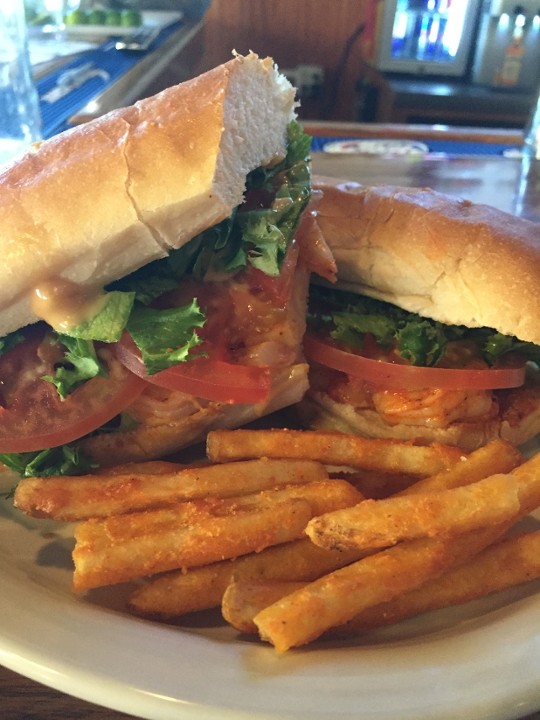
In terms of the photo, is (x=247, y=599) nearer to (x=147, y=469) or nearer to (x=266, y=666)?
(x=266, y=666)

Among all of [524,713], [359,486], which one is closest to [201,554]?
[359,486]

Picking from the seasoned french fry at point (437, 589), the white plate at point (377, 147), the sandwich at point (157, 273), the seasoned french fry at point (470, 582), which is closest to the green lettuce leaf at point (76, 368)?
the sandwich at point (157, 273)

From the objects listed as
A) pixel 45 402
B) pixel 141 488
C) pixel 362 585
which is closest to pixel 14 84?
pixel 45 402

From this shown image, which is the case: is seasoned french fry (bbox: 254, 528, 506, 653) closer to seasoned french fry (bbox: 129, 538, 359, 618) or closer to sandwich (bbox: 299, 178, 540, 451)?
seasoned french fry (bbox: 129, 538, 359, 618)

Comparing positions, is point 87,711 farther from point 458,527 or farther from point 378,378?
point 378,378

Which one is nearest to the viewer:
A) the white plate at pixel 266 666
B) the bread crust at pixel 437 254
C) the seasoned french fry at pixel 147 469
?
the white plate at pixel 266 666

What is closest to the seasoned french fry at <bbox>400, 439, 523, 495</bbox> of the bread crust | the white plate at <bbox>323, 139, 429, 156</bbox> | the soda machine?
the bread crust

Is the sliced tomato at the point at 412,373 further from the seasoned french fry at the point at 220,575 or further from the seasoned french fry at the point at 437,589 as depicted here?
the seasoned french fry at the point at 220,575
